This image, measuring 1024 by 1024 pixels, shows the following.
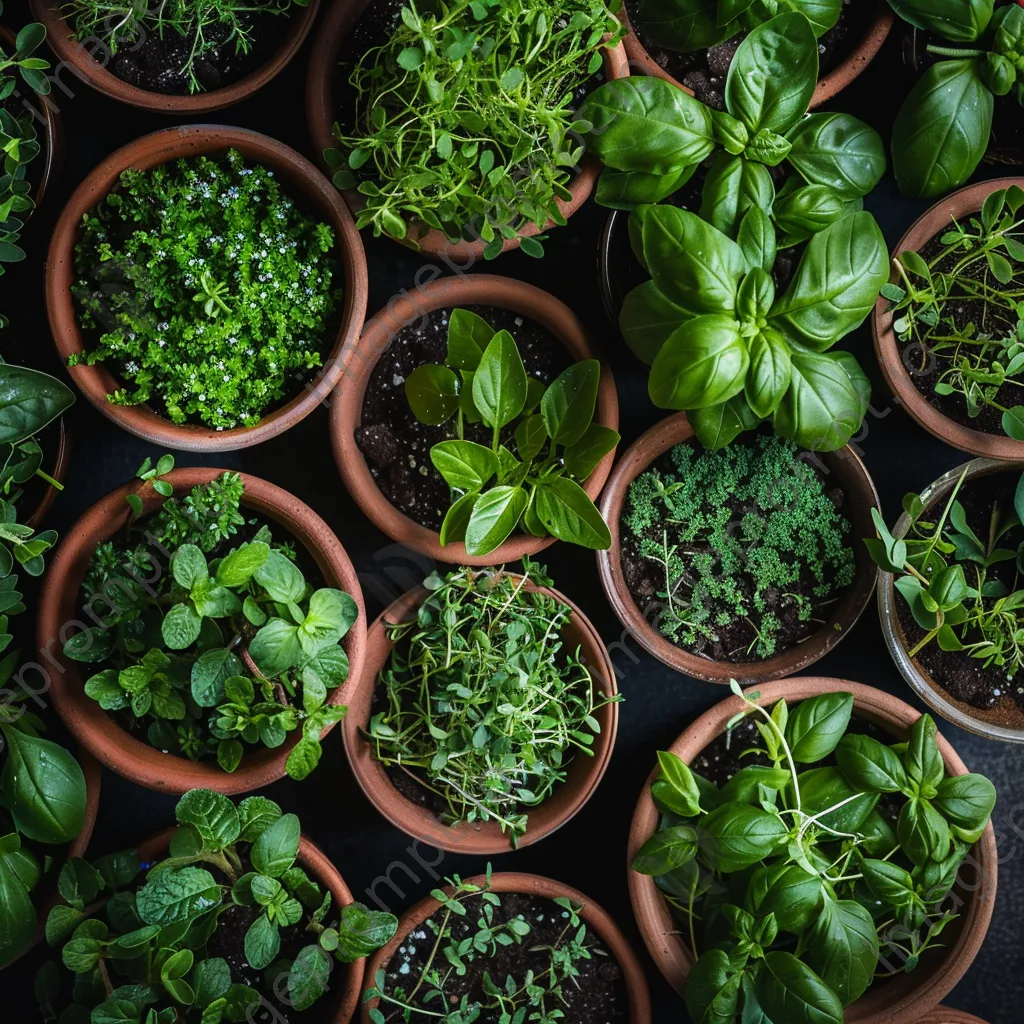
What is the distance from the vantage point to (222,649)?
124 cm

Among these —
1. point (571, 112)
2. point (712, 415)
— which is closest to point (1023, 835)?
point (712, 415)

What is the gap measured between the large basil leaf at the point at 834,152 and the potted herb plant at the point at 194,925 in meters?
1.11

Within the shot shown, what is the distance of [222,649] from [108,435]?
1.79 ft

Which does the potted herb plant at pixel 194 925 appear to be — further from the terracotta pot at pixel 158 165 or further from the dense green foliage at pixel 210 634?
the terracotta pot at pixel 158 165

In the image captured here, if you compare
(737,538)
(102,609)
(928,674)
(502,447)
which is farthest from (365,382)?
(928,674)

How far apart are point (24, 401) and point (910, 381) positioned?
4.18 feet

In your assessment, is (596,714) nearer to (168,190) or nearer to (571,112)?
(571,112)

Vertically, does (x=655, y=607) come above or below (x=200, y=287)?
below

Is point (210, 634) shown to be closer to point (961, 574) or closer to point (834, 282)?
point (834, 282)

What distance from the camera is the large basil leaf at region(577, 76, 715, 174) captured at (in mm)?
1257

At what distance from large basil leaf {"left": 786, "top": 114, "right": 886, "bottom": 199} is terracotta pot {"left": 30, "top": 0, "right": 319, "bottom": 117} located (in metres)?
0.72

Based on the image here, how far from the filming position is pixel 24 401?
124cm

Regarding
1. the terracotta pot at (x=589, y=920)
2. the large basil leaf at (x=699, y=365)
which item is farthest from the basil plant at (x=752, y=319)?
the terracotta pot at (x=589, y=920)

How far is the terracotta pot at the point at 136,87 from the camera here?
1.35m
